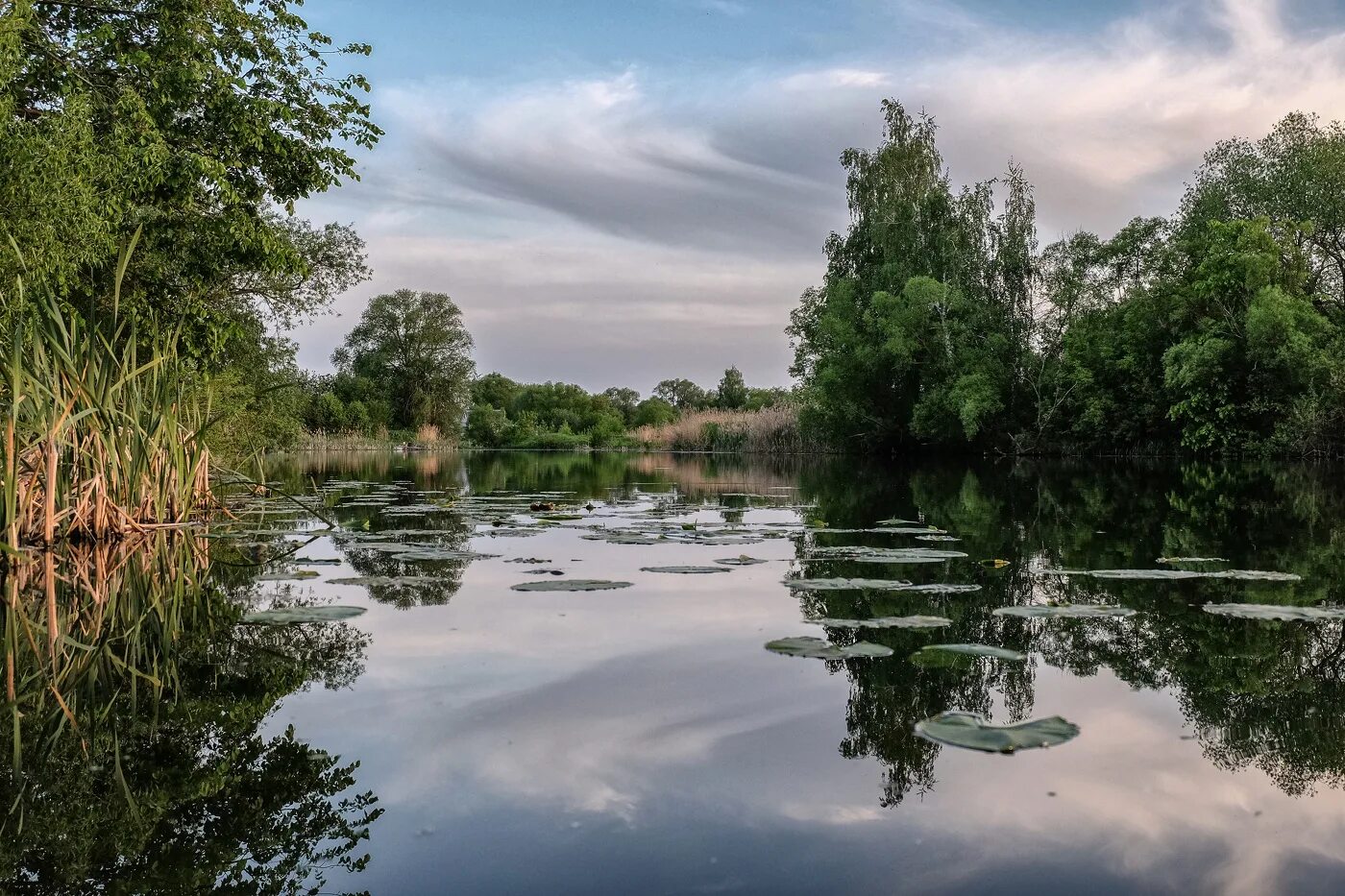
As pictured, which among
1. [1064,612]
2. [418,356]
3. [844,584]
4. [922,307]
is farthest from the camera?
[418,356]

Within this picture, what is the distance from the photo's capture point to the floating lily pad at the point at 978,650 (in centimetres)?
376

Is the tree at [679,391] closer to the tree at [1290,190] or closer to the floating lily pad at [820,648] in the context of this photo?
the tree at [1290,190]

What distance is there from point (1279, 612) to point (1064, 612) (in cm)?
97

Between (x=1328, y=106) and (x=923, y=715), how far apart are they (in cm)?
4242

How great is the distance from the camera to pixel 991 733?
2.76m

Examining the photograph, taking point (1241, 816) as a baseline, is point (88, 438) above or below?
above

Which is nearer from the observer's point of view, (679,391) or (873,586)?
(873,586)

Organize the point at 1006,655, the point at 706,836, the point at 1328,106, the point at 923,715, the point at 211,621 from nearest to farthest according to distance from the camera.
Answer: the point at 706,836, the point at 923,715, the point at 1006,655, the point at 211,621, the point at 1328,106

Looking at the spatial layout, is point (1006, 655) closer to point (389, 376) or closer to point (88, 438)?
point (88, 438)

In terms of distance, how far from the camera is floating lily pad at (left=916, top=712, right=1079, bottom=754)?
2.70m

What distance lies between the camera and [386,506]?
12367 millimetres

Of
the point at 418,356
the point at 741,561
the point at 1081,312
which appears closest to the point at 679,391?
the point at 418,356

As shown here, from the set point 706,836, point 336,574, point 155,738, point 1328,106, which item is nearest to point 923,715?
point 706,836

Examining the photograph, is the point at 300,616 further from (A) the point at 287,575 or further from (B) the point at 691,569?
(B) the point at 691,569
